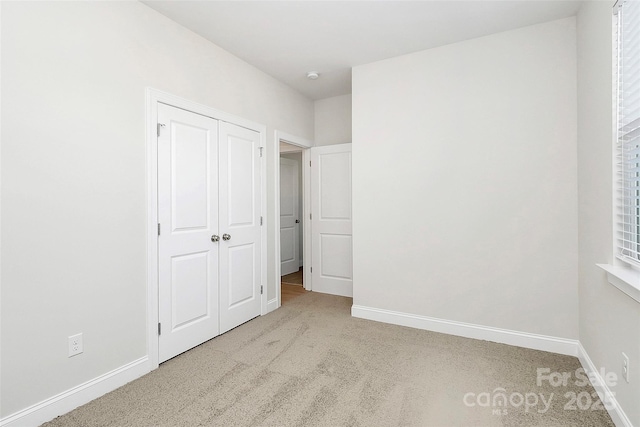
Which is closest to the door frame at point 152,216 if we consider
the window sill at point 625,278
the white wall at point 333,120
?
the white wall at point 333,120

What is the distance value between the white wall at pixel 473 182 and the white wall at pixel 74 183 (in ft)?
6.83

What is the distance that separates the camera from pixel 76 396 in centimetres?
187

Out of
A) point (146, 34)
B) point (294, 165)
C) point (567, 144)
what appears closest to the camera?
point (146, 34)

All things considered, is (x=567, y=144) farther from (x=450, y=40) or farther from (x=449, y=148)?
(x=450, y=40)

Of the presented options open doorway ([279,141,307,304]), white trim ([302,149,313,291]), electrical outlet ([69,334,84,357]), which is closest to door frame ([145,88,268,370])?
electrical outlet ([69,334,84,357])

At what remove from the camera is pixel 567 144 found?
8.06 ft

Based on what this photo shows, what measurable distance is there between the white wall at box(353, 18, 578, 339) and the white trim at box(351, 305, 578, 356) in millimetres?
58

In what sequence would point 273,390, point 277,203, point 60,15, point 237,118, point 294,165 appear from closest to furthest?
point 60,15
point 273,390
point 237,118
point 277,203
point 294,165

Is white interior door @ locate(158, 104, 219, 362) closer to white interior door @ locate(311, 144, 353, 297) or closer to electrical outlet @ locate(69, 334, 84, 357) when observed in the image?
electrical outlet @ locate(69, 334, 84, 357)

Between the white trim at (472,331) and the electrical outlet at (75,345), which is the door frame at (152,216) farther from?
the white trim at (472,331)

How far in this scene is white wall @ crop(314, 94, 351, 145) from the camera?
4.27m

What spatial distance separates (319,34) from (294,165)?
338 centimetres

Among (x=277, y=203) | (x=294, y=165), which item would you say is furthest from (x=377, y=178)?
(x=294, y=165)

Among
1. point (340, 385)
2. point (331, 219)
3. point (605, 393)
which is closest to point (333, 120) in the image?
point (331, 219)
